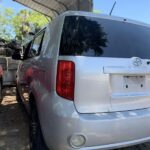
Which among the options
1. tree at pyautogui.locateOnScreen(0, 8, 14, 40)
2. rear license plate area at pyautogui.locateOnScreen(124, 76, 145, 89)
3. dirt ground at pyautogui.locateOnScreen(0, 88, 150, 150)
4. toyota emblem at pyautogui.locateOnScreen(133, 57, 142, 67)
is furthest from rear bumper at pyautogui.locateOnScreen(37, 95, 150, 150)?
tree at pyautogui.locateOnScreen(0, 8, 14, 40)

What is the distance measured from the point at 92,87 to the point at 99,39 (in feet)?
1.99

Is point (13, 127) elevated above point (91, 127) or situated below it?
below

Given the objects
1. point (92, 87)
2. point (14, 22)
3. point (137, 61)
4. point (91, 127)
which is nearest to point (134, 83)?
point (137, 61)

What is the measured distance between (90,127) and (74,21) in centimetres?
122

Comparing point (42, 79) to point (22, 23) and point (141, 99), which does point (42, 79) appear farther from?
point (22, 23)

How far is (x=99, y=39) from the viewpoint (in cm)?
344

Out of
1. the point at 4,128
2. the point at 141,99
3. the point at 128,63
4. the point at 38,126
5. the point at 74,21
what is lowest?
the point at 4,128

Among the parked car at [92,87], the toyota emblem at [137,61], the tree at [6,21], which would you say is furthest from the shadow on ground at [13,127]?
the tree at [6,21]

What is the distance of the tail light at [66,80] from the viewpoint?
3.17 metres

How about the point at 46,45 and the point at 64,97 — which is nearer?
the point at 64,97

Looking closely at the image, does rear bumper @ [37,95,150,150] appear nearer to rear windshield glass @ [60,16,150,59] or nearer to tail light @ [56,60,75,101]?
tail light @ [56,60,75,101]

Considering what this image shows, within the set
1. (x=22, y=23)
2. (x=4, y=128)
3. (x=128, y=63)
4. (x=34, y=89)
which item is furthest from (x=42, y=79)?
(x=22, y=23)

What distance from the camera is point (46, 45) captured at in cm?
390

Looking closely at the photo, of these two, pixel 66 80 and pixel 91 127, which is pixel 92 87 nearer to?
pixel 66 80
